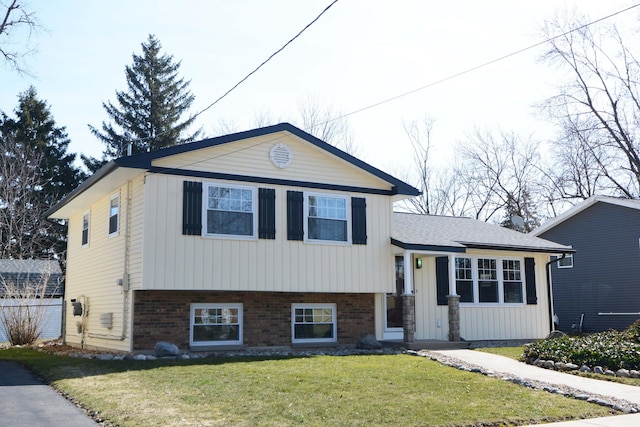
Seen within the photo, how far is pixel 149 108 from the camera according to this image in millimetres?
38625

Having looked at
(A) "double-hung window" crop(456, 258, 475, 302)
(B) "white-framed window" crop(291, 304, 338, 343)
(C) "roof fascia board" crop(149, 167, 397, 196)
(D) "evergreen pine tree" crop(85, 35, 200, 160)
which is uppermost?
(D) "evergreen pine tree" crop(85, 35, 200, 160)

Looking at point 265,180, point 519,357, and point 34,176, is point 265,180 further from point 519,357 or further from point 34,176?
point 34,176

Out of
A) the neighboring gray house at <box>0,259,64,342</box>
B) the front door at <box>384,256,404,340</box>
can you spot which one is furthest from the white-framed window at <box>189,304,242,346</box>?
the neighboring gray house at <box>0,259,64,342</box>

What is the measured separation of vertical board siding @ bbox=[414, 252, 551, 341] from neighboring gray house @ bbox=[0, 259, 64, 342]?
11626 mm

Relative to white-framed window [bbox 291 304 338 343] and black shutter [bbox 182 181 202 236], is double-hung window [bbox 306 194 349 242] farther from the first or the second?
black shutter [bbox 182 181 202 236]

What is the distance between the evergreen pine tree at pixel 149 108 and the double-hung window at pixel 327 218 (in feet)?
75.8

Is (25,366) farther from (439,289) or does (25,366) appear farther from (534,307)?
(534,307)

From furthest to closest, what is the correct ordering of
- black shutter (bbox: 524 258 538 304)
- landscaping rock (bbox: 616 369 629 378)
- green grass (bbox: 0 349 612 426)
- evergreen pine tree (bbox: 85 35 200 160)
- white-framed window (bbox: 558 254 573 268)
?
evergreen pine tree (bbox: 85 35 200 160), white-framed window (bbox: 558 254 573 268), black shutter (bbox: 524 258 538 304), landscaping rock (bbox: 616 369 629 378), green grass (bbox: 0 349 612 426)

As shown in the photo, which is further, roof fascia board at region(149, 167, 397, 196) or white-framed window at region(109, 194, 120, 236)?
white-framed window at region(109, 194, 120, 236)

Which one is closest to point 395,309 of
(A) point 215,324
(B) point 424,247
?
(B) point 424,247

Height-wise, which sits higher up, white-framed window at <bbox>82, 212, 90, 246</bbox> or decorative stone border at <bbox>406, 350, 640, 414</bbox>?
white-framed window at <bbox>82, 212, 90, 246</bbox>

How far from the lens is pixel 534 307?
19.4 metres

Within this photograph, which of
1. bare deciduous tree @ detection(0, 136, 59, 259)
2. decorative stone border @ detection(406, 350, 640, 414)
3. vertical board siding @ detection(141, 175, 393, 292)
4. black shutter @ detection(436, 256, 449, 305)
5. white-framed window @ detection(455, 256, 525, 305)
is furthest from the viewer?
bare deciduous tree @ detection(0, 136, 59, 259)

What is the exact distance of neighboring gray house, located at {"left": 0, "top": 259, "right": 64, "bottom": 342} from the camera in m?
22.6
